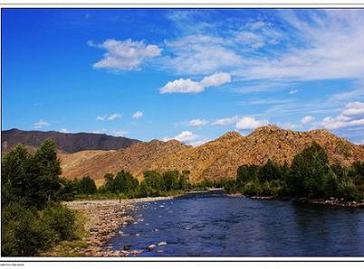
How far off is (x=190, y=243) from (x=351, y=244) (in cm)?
395

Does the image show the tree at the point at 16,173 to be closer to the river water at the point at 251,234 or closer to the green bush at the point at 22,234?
the green bush at the point at 22,234

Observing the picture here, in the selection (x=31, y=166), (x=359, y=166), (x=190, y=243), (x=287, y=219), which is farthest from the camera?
(x=359, y=166)

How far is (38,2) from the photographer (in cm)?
947

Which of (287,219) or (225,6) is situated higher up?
(225,6)

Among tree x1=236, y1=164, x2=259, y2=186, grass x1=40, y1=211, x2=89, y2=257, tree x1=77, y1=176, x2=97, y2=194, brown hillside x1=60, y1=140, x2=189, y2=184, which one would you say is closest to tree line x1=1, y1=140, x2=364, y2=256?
grass x1=40, y1=211, x2=89, y2=257

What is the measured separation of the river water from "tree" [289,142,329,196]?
7.12m

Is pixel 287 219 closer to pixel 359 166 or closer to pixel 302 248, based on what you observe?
pixel 302 248

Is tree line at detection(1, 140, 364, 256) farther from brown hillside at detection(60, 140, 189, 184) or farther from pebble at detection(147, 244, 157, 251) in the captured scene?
brown hillside at detection(60, 140, 189, 184)

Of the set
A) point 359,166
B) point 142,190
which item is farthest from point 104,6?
point 142,190

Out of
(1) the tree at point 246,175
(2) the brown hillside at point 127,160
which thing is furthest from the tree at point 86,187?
(2) the brown hillside at point 127,160

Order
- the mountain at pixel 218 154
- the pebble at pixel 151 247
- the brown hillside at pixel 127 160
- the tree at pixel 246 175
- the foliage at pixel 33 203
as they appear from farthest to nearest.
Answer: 1. the brown hillside at pixel 127 160
2. the mountain at pixel 218 154
3. the tree at pixel 246 175
4. the pebble at pixel 151 247
5. the foliage at pixel 33 203

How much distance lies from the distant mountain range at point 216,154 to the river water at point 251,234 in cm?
3644

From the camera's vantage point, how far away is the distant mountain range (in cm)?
6284

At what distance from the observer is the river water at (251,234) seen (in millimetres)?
12797
